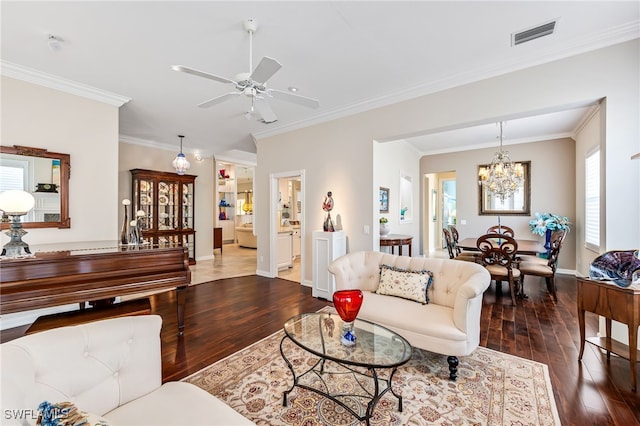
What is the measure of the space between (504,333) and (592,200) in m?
3.37

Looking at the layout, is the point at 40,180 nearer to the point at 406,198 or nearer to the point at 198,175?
the point at 198,175

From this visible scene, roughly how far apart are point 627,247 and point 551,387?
155cm

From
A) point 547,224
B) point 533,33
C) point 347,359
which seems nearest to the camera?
point 347,359

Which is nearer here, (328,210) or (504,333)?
(504,333)

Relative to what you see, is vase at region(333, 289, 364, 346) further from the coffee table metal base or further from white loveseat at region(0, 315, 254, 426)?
white loveseat at region(0, 315, 254, 426)

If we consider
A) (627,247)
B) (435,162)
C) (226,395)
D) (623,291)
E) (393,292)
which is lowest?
(226,395)

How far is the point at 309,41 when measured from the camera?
274 cm

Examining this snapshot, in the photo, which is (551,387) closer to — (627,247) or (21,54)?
(627,247)

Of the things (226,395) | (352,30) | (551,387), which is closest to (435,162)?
(352,30)

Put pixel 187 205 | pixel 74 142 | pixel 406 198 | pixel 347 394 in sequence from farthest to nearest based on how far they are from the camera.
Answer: pixel 187 205, pixel 406 198, pixel 74 142, pixel 347 394

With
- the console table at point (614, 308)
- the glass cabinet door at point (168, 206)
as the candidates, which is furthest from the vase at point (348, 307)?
the glass cabinet door at point (168, 206)

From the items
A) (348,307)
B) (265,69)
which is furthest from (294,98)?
(348,307)

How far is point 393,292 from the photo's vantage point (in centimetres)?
283

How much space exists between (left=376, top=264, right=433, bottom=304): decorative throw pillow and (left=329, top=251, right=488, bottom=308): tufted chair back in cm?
10
